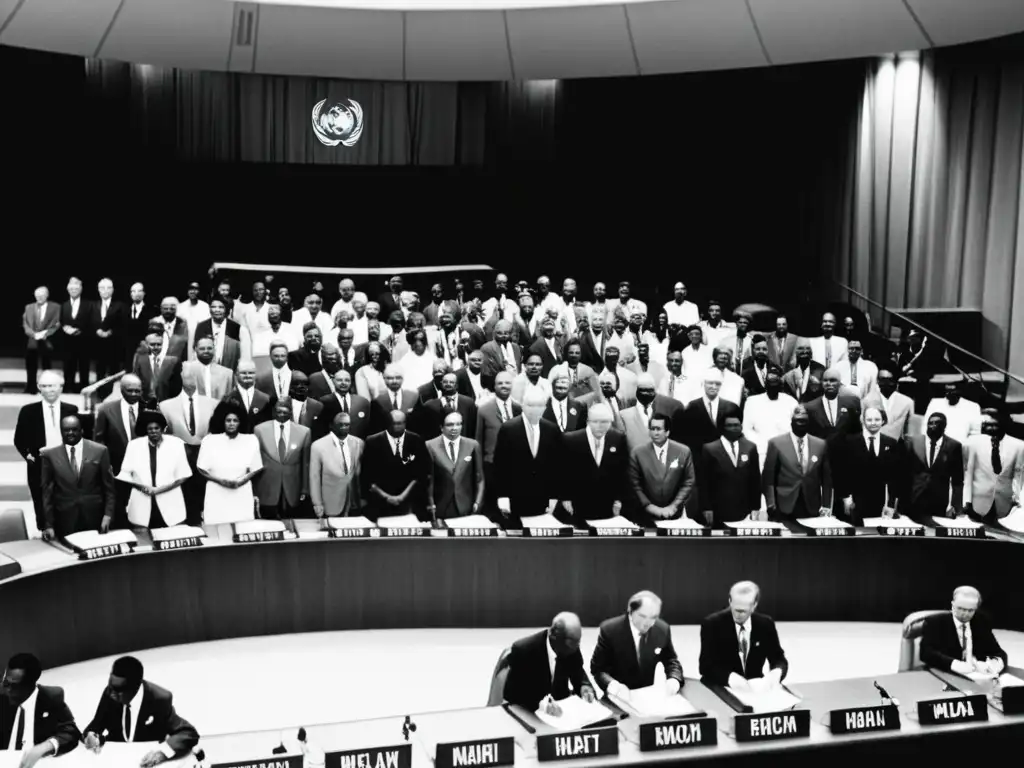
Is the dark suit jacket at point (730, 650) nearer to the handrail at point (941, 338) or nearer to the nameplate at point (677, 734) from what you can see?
the nameplate at point (677, 734)

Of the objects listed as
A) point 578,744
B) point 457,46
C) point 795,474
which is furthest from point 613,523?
point 457,46

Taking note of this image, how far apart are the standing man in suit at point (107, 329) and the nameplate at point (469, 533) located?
5126 millimetres

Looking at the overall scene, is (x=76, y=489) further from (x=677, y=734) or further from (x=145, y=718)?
(x=677, y=734)

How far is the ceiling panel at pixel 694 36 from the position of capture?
16562 mm

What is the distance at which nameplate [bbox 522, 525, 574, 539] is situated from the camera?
8.14 m

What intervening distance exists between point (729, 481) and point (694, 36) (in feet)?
33.1

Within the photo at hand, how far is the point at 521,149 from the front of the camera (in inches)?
739

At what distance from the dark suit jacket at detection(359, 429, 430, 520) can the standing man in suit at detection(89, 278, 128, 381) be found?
4.45m

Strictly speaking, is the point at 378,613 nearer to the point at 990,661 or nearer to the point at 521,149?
the point at 990,661

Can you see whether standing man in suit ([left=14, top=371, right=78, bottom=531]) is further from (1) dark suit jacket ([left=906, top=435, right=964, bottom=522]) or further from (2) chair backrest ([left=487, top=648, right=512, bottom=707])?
(1) dark suit jacket ([left=906, top=435, right=964, bottom=522])

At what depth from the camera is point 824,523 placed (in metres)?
8.41

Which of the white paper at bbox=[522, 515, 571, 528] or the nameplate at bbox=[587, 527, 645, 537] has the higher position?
the white paper at bbox=[522, 515, 571, 528]

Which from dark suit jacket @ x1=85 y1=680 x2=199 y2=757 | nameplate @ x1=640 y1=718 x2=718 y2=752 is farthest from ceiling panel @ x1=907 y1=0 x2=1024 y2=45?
dark suit jacket @ x1=85 y1=680 x2=199 y2=757

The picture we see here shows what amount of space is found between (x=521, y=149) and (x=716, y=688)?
46.1 ft
